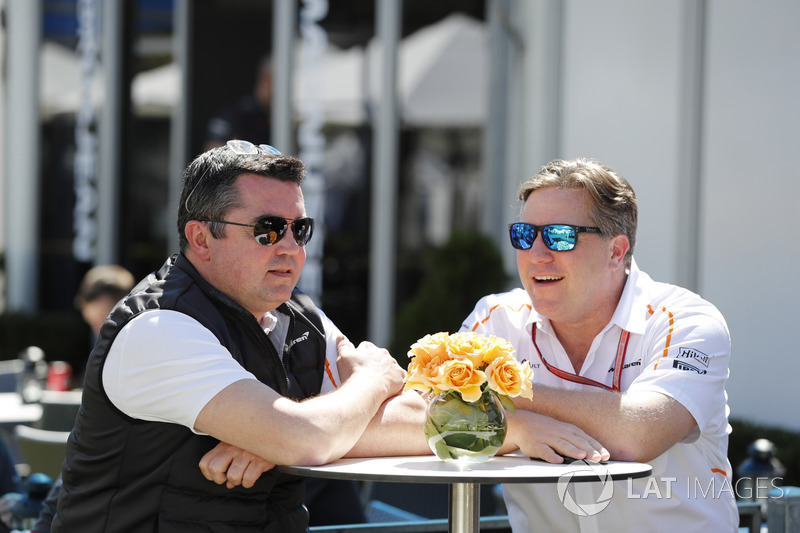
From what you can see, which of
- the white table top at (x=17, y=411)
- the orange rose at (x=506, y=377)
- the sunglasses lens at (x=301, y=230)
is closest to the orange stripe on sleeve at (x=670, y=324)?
the orange rose at (x=506, y=377)

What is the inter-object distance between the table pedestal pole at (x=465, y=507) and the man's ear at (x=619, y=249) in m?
0.89

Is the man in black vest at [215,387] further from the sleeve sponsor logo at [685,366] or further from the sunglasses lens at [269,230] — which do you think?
the sleeve sponsor logo at [685,366]

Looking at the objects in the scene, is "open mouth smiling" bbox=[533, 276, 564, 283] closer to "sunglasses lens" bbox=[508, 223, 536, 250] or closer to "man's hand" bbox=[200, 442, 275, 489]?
"sunglasses lens" bbox=[508, 223, 536, 250]

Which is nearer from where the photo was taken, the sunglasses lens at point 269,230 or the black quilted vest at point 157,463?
the black quilted vest at point 157,463

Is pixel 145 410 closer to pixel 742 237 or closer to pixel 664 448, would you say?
pixel 664 448

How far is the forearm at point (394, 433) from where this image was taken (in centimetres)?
230

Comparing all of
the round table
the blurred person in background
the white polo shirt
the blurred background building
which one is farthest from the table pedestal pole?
the blurred person in background

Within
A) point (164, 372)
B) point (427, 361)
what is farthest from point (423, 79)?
point (164, 372)

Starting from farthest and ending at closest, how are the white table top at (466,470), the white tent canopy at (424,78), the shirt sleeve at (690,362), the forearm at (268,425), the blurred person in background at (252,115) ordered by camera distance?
1. the blurred person in background at (252,115)
2. the white tent canopy at (424,78)
3. the shirt sleeve at (690,362)
4. the forearm at (268,425)
5. the white table top at (466,470)

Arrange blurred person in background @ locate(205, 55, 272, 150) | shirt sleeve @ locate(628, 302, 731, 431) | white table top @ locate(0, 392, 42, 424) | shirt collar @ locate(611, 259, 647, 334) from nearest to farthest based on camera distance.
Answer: shirt sleeve @ locate(628, 302, 731, 431)
shirt collar @ locate(611, 259, 647, 334)
white table top @ locate(0, 392, 42, 424)
blurred person in background @ locate(205, 55, 272, 150)

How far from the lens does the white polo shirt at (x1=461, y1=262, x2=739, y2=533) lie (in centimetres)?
245

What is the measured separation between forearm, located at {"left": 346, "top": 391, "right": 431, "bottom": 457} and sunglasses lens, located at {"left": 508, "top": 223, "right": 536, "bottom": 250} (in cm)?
59

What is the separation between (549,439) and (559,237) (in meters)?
0.66

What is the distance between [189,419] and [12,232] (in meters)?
10.3
